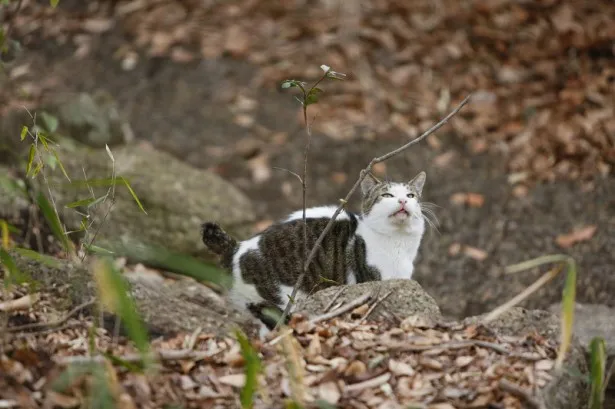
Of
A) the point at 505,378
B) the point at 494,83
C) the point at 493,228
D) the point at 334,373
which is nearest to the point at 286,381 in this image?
the point at 334,373

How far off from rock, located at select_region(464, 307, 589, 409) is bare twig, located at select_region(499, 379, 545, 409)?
0.15 ft

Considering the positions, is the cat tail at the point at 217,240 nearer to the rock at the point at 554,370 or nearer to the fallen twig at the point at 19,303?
the fallen twig at the point at 19,303

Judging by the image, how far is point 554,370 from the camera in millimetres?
3324

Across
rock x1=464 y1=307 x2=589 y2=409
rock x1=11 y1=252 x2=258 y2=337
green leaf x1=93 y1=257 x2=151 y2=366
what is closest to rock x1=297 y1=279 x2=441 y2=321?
rock x1=464 y1=307 x2=589 y2=409

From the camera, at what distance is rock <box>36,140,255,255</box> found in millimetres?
5953

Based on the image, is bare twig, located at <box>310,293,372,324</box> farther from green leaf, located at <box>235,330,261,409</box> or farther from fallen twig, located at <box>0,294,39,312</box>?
fallen twig, located at <box>0,294,39,312</box>

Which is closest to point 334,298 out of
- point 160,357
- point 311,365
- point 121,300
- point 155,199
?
point 311,365

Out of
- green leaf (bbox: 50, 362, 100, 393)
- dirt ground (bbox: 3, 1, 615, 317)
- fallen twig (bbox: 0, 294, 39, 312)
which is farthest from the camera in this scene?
dirt ground (bbox: 3, 1, 615, 317)

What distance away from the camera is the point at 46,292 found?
12.2ft

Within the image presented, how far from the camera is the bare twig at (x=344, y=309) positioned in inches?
141

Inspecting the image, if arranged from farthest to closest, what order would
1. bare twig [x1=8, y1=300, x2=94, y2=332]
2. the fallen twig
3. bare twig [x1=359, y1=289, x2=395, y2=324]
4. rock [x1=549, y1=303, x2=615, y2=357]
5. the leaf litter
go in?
rock [x1=549, y1=303, x2=615, y2=357]
bare twig [x1=359, y1=289, x2=395, y2=324]
the fallen twig
bare twig [x1=8, y1=300, x2=94, y2=332]
the leaf litter

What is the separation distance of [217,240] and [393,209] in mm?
891

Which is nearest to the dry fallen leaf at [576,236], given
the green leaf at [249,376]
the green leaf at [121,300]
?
the green leaf at [249,376]

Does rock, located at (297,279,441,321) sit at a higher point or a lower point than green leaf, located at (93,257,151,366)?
lower
